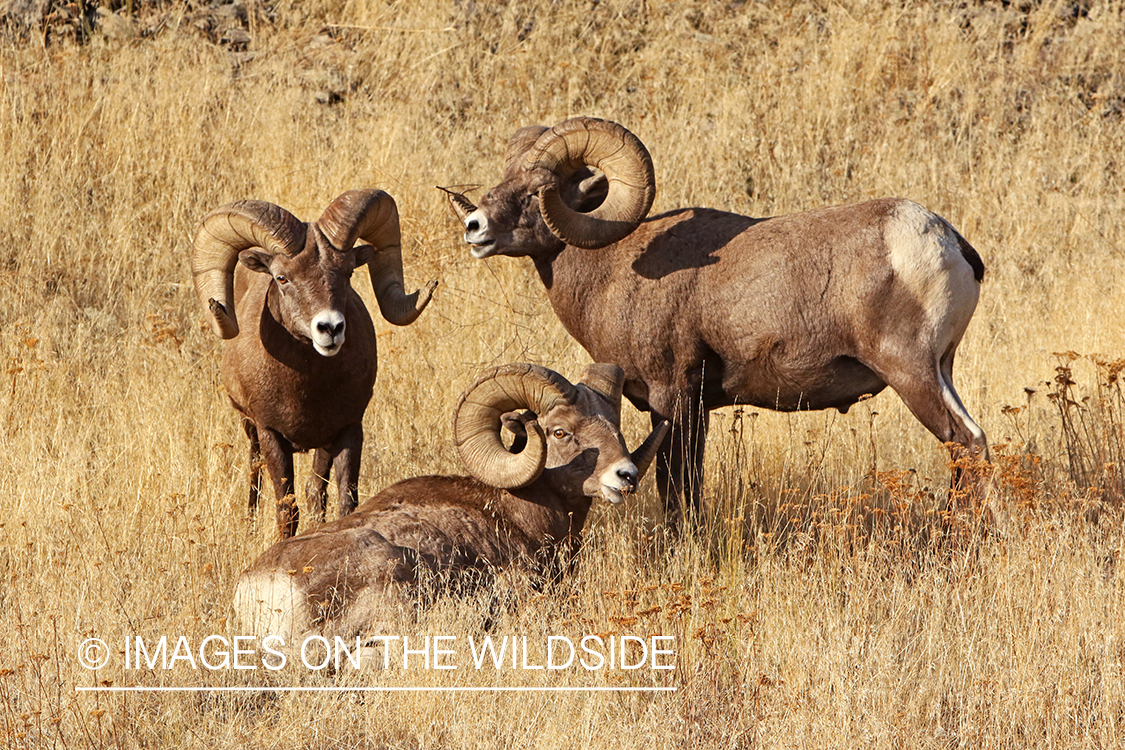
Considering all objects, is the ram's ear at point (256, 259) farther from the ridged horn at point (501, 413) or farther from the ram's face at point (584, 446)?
the ram's face at point (584, 446)

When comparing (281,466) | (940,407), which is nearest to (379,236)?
(281,466)

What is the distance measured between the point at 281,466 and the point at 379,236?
5.35 feet

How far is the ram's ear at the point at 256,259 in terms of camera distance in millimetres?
7594

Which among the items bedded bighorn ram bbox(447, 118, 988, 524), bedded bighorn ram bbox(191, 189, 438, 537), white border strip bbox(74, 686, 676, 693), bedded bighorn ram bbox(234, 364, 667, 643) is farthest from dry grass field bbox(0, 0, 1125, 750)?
bedded bighorn ram bbox(191, 189, 438, 537)

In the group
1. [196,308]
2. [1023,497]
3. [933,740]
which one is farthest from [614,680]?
[196,308]

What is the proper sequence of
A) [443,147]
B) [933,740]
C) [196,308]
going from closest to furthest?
[933,740]
[196,308]
[443,147]

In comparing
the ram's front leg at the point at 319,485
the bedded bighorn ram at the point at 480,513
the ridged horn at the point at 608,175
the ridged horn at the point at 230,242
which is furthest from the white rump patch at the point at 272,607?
the ridged horn at the point at 608,175

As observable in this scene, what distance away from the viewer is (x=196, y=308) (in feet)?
42.8

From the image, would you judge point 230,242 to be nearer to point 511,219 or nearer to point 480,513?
point 511,219

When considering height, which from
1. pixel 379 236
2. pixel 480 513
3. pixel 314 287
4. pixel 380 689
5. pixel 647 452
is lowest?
pixel 380 689

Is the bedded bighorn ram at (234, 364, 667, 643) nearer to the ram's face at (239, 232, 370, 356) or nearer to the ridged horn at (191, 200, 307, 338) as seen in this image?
the ram's face at (239, 232, 370, 356)

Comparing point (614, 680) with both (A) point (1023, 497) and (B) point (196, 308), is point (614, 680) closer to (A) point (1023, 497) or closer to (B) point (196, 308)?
(A) point (1023, 497)

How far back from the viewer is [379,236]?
8.16m

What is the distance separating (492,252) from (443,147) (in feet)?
25.3
